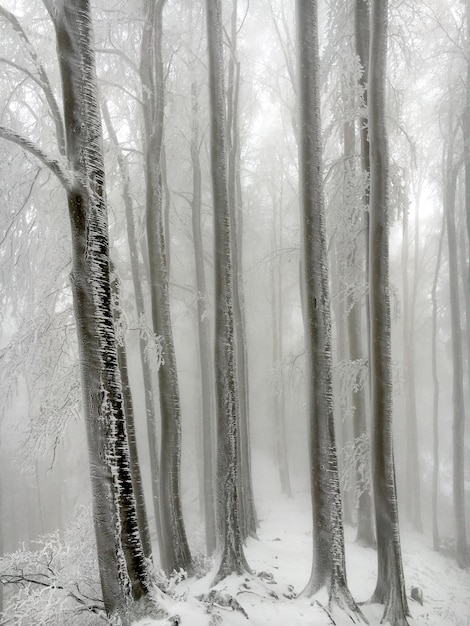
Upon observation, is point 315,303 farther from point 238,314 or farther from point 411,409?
point 411,409

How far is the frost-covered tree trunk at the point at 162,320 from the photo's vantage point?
7.04 m

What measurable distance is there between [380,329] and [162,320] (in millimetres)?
3335

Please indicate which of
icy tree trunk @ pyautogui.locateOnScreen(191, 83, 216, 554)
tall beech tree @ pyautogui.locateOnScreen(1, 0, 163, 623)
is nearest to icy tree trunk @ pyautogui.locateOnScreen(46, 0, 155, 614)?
tall beech tree @ pyautogui.locateOnScreen(1, 0, 163, 623)

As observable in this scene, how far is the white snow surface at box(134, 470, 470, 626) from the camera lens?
14.3 feet

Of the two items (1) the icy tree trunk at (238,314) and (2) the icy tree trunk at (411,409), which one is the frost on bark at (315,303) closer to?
(1) the icy tree trunk at (238,314)

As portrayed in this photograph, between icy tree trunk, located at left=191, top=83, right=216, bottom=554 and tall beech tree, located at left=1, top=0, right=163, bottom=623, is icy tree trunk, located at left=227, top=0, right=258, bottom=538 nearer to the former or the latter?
icy tree trunk, located at left=191, top=83, right=216, bottom=554

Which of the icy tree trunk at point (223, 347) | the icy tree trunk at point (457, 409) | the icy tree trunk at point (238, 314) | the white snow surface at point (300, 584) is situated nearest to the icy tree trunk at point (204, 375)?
the icy tree trunk at point (238, 314)

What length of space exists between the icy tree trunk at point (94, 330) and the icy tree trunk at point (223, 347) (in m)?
2.14

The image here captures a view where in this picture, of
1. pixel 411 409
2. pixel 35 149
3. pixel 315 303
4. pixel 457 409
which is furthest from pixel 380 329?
pixel 411 409

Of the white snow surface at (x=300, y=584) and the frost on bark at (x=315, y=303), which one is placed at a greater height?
the frost on bark at (x=315, y=303)

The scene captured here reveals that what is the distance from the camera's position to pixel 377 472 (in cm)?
591

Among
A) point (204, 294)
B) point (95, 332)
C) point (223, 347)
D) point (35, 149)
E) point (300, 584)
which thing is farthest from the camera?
point (204, 294)

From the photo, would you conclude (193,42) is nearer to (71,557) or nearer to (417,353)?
(71,557)

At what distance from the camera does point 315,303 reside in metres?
5.58
